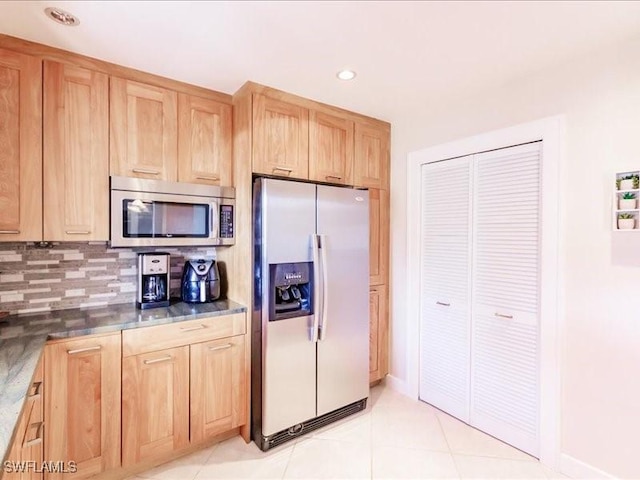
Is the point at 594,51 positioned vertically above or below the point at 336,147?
above

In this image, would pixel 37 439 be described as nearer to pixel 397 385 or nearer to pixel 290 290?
pixel 290 290

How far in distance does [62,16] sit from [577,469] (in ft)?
Result: 11.6

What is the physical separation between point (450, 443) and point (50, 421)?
2325 mm

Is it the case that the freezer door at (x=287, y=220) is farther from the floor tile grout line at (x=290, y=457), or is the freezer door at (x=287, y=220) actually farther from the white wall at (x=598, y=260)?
the white wall at (x=598, y=260)

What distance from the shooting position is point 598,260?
69.1 inches

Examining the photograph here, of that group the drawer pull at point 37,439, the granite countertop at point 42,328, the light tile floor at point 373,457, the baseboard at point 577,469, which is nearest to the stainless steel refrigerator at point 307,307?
the light tile floor at point 373,457

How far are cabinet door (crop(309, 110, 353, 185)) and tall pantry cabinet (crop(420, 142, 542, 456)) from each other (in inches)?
25.9

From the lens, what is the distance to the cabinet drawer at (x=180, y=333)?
5.85 ft

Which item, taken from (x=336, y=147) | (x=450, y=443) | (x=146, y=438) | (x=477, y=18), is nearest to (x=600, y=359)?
(x=450, y=443)

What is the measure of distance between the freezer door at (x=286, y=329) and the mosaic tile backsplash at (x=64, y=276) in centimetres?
91

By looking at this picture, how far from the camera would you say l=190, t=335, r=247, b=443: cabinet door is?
1981 millimetres

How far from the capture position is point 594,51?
5.75 ft

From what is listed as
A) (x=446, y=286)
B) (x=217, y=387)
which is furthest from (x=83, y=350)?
(x=446, y=286)

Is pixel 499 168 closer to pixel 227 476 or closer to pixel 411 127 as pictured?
pixel 411 127
